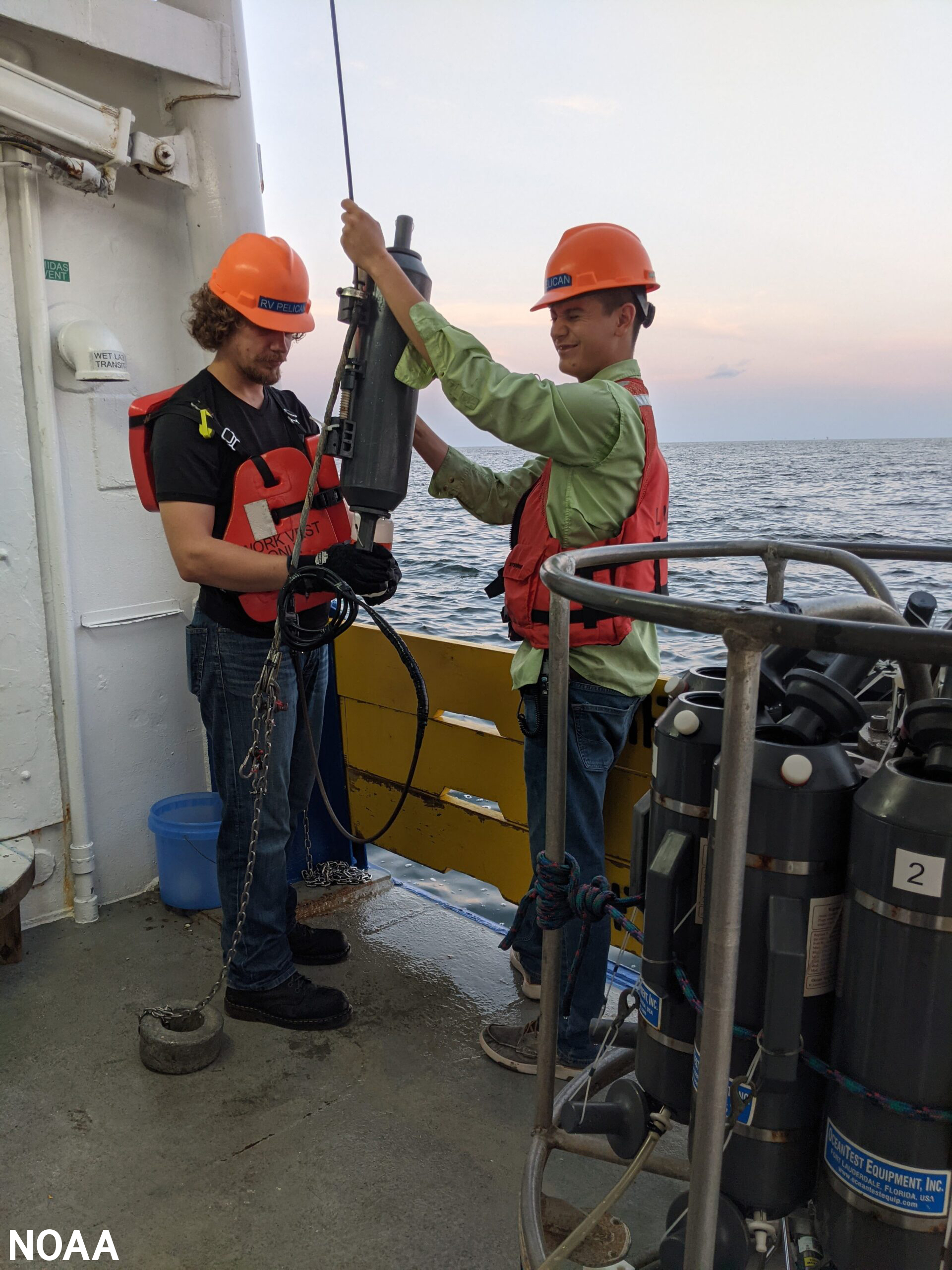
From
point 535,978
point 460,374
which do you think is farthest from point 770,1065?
point 535,978

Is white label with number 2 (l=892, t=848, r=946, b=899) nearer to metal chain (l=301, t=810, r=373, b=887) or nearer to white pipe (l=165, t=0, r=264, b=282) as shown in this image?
metal chain (l=301, t=810, r=373, b=887)

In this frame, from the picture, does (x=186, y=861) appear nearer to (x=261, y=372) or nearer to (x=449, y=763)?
(x=449, y=763)

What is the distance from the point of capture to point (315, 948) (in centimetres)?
321

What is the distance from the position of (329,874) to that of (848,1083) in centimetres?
281

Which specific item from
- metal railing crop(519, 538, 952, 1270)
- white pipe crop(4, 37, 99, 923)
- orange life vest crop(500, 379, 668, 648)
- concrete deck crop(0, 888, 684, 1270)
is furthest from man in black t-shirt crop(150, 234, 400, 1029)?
metal railing crop(519, 538, 952, 1270)

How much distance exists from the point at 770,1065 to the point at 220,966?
2.41 meters

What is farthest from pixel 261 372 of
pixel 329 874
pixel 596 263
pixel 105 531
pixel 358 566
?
pixel 329 874

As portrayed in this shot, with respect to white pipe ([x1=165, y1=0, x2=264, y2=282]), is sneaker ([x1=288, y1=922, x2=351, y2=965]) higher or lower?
lower

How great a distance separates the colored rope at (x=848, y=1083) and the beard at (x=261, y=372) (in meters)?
2.04

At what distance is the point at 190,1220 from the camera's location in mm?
2109

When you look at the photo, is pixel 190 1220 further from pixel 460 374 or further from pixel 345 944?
pixel 460 374

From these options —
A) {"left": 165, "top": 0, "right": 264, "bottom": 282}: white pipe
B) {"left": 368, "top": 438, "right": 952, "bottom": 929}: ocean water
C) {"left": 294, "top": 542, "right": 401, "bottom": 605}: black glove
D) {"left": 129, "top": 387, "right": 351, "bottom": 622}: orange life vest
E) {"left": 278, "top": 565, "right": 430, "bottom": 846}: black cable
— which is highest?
{"left": 165, "top": 0, "right": 264, "bottom": 282}: white pipe

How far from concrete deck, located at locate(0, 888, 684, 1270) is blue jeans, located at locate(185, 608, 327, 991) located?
24cm

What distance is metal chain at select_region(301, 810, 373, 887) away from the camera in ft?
12.3
